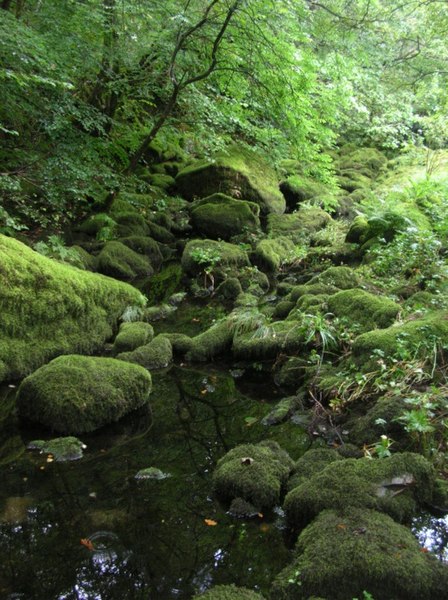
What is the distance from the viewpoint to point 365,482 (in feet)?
11.5

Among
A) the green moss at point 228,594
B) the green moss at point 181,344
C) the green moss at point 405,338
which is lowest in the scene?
the green moss at point 181,344

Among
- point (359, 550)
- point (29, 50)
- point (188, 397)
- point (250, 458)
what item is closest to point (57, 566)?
point (250, 458)

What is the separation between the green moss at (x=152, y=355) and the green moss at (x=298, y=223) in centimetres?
716

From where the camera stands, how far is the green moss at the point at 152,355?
21.1 ft

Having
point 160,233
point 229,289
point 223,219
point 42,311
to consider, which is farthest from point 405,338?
point 160,233

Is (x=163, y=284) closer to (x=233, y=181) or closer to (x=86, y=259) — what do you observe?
(x=86, y=259)

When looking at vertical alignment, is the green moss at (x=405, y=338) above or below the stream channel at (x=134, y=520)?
above

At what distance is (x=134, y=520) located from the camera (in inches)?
143

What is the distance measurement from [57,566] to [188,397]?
9.31 ft

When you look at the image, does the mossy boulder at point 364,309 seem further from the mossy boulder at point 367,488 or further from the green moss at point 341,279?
the mossy boulder at point 367,488

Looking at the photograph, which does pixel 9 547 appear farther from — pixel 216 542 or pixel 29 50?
pixel 29 50

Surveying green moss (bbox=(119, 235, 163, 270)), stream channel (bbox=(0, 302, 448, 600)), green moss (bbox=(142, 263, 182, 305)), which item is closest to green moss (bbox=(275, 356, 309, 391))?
stream channel (bbox=(0, 302, 448, 600))

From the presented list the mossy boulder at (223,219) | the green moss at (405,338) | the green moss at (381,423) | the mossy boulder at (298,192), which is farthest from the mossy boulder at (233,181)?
the green moss at (381,423)

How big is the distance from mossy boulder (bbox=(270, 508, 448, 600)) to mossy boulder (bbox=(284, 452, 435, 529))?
0.25m
